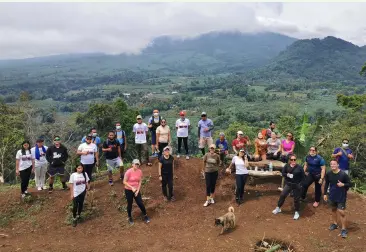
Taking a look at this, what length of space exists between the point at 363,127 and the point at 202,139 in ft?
47.3

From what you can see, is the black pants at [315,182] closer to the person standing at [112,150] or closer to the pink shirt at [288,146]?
the pink shirt at [288,146]

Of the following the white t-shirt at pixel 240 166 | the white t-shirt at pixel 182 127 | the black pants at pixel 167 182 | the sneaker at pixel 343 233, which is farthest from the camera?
the white t-shirt at pixel 182 127

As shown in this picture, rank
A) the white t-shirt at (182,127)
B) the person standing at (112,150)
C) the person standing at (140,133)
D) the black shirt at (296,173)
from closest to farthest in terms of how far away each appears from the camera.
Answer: the black shirt at (296,173) → the person standing at (112,150) → the person standing at (140,133) → the white t-shirt at (182,127)

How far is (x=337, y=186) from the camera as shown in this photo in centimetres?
729

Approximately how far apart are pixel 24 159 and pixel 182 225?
15.9 ft

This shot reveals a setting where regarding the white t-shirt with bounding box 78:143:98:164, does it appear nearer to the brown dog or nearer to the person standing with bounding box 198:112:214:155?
the person standing with bounding box 198:112:214:155

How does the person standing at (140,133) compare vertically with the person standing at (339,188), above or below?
above

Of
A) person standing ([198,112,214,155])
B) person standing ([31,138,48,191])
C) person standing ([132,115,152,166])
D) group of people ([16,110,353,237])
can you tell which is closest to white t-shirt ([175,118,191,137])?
group of people ([16,110,353,237])

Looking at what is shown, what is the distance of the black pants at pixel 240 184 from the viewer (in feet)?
28.8

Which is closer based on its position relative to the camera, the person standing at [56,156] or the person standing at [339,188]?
the person standing at [339,188]

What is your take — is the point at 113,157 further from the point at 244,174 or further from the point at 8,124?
the point at 8,124

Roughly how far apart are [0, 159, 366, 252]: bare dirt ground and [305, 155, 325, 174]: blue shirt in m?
1.03

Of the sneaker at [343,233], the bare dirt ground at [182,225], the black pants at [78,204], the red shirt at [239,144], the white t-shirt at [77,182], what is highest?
the red shirt at [239,144]

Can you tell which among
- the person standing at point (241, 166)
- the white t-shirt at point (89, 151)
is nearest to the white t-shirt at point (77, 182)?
the white t-shirt at point (89, 151)
